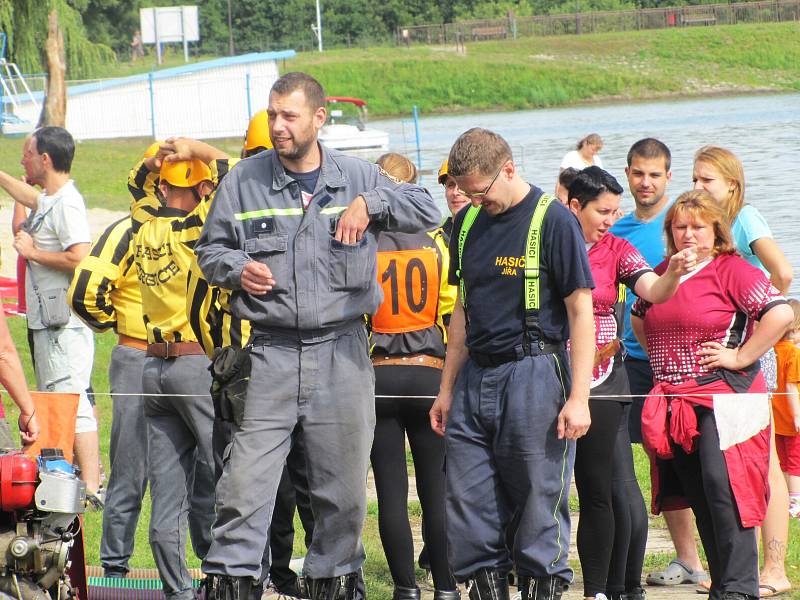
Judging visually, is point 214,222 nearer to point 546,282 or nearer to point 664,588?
point 546,282

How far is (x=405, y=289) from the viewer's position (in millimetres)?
5809

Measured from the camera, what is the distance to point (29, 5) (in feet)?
92.0

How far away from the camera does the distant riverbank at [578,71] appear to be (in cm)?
6462

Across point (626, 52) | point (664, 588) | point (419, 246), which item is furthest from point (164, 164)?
point (626, 52)

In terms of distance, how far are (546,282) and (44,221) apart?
11.8ft

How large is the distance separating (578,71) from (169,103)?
29.7 m

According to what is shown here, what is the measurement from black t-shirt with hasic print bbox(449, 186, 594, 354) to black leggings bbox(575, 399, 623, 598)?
23.4 inches

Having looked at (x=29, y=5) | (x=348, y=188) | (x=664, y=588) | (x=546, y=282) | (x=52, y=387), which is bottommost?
(x=664, y=588)

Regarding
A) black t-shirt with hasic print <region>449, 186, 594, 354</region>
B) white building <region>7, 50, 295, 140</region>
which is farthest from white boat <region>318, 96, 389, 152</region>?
black t-shirt with hasic print <region>449, 186, 594, 354</region>

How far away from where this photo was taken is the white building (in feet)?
146

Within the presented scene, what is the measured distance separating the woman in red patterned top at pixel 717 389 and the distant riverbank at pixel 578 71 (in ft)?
195

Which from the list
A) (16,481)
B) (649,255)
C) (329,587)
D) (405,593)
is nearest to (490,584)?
(329,587)

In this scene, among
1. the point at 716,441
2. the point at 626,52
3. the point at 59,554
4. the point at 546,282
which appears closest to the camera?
the point at 59,554

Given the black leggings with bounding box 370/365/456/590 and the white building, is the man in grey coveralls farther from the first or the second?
the white building
